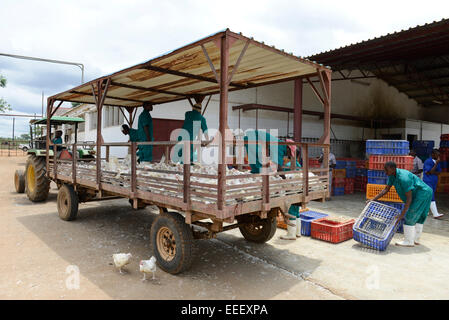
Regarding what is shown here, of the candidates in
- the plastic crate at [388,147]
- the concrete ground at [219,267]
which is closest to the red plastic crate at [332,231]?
the concrete ground at [219,267]

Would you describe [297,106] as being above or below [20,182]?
above

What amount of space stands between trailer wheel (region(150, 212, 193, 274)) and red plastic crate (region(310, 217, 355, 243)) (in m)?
2.77

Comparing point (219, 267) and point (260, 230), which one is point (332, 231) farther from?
point (219, 267)

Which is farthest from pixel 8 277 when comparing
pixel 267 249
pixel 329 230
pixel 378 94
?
pixel 378 94

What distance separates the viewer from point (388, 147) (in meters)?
6.69

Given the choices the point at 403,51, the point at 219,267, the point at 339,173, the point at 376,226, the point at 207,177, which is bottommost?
the point at 219,267

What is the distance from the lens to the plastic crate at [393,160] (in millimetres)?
6301

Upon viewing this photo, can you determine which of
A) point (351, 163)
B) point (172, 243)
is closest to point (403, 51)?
point (351, 163)

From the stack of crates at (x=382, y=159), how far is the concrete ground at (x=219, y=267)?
3.51 ft

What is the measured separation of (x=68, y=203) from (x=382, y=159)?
6793 millimetres

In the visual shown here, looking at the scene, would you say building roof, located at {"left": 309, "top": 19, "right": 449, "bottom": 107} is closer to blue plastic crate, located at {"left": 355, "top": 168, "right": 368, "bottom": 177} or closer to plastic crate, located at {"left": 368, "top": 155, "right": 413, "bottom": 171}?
plastic crate, located at {"left": 368, "top": 155, "right": 413, "bottom": 171}

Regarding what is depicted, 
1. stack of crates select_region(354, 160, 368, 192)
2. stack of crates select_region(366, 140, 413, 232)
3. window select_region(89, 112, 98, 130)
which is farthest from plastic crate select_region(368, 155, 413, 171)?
window select_region(89, 112, 98, 130)

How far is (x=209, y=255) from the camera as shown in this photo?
4859 millimetres

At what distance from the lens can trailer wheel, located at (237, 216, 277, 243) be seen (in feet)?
17.0
